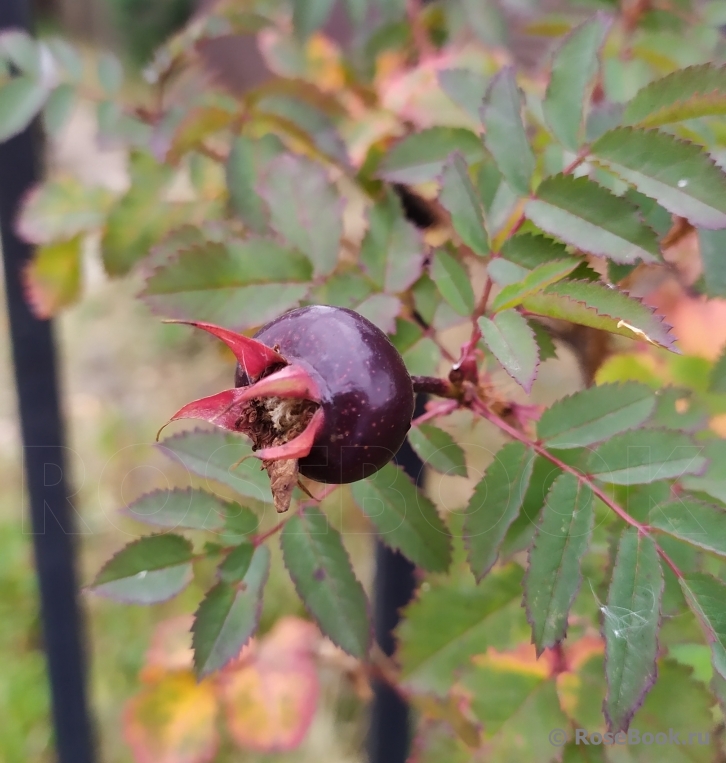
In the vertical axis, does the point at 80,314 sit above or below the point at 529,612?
below

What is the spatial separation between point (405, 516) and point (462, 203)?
27cm

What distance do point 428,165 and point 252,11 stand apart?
52 centimetres

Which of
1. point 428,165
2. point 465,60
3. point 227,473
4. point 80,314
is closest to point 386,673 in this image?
point 227,473

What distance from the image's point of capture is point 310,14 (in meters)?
0.89

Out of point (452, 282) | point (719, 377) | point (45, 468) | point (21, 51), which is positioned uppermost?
point (21, 51)

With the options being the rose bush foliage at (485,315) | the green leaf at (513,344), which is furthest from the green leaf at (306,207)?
the green leaf at (513,344)

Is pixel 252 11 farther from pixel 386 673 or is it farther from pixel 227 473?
pixel 386 673

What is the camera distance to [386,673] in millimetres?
902

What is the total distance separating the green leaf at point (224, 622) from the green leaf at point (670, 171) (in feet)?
1.43

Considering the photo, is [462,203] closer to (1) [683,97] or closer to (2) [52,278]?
(1) [683,97]

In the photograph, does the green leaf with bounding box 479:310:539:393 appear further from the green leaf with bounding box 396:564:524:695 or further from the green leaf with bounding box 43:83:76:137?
the green leaf with bounding box 43:83:76:137

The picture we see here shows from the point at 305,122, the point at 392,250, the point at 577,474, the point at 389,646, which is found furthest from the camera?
the point at 389,646

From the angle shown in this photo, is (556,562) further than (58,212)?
No

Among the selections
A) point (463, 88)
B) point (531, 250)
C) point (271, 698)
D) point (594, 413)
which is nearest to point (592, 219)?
point (531, 250)
